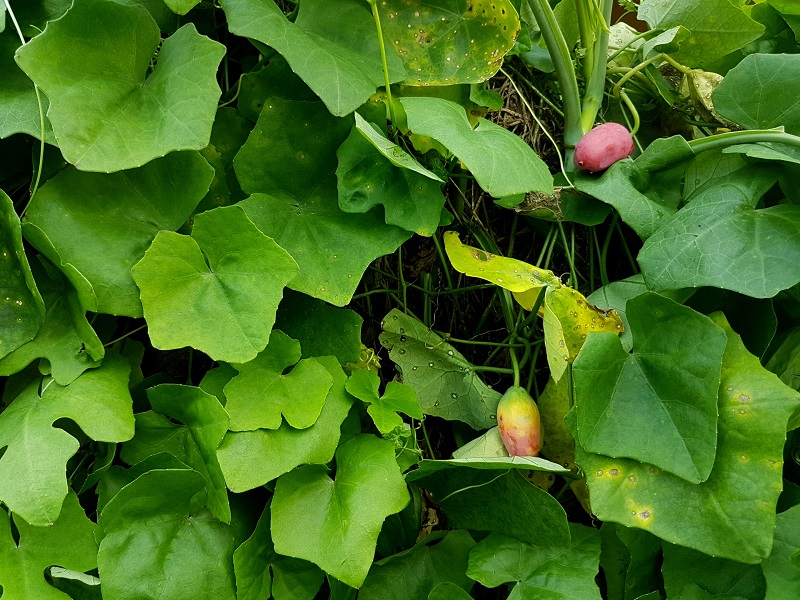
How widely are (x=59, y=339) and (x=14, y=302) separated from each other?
50mm

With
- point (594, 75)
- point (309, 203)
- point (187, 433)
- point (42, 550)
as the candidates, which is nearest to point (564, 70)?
point (594, 75)

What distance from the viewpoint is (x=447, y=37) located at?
772 millimetres

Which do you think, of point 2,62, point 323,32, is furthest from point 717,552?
point 2,62

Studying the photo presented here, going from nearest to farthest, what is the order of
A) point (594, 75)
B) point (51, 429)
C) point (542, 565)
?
1. point (51, 429)
2. point (542, 565)
3. point (594, 75)

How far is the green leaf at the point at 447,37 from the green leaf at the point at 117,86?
0.20m

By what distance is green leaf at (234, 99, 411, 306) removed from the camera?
2.32ft

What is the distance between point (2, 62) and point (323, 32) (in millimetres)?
299

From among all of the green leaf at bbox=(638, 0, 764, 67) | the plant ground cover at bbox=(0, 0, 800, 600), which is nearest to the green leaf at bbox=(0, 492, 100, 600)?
the plant ground cover at bbox=(0, 0, 800, 600)

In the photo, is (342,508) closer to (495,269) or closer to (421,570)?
(421,570)

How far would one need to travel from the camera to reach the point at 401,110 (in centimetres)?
73

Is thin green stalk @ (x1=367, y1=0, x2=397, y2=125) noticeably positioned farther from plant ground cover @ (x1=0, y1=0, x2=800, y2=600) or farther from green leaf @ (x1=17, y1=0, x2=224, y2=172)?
green leaf @ (x1=17, y1=0, x2=224, y2=172)

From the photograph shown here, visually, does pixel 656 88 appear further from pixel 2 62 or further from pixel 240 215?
pixel 2 62

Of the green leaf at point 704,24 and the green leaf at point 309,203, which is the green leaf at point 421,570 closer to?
the green leaf at point 309,203

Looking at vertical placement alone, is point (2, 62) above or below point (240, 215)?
above
